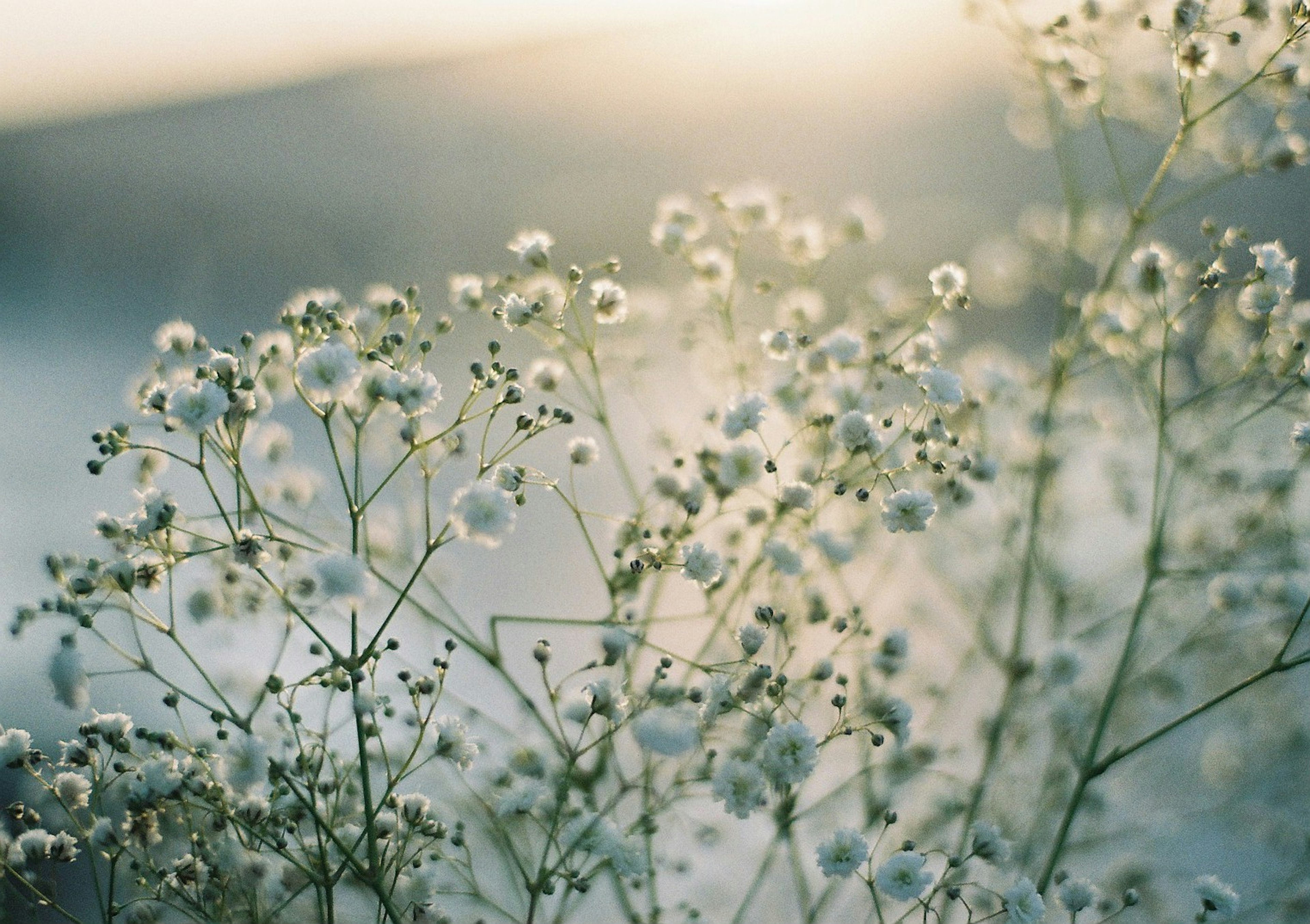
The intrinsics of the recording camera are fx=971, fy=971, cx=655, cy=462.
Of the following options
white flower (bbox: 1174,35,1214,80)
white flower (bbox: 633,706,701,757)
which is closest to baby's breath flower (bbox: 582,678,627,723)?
white flower (bbox: 633,706,701,757)

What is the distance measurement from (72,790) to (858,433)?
535 millimetres

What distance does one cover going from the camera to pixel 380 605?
0.77 metres

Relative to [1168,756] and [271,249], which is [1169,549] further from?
[271,249]

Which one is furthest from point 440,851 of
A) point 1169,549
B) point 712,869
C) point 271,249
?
point 271,249

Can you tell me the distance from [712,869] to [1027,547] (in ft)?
2.00

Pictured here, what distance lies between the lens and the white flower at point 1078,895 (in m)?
0.57

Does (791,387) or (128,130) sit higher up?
(128,130)

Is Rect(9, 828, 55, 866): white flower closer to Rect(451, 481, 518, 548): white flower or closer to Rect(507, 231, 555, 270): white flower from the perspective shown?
Rect(451, 481, 518, 548): white flower

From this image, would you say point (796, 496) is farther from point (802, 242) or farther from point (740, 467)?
point (802, 242)

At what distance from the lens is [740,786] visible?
538 mm

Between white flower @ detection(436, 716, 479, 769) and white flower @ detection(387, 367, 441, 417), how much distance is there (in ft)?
0.60

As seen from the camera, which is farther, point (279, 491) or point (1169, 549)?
point (1169, 549)

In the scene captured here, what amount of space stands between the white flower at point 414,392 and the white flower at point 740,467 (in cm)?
20

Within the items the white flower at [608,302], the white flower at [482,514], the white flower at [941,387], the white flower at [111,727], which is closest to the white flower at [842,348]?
the white flower at [941,387]
